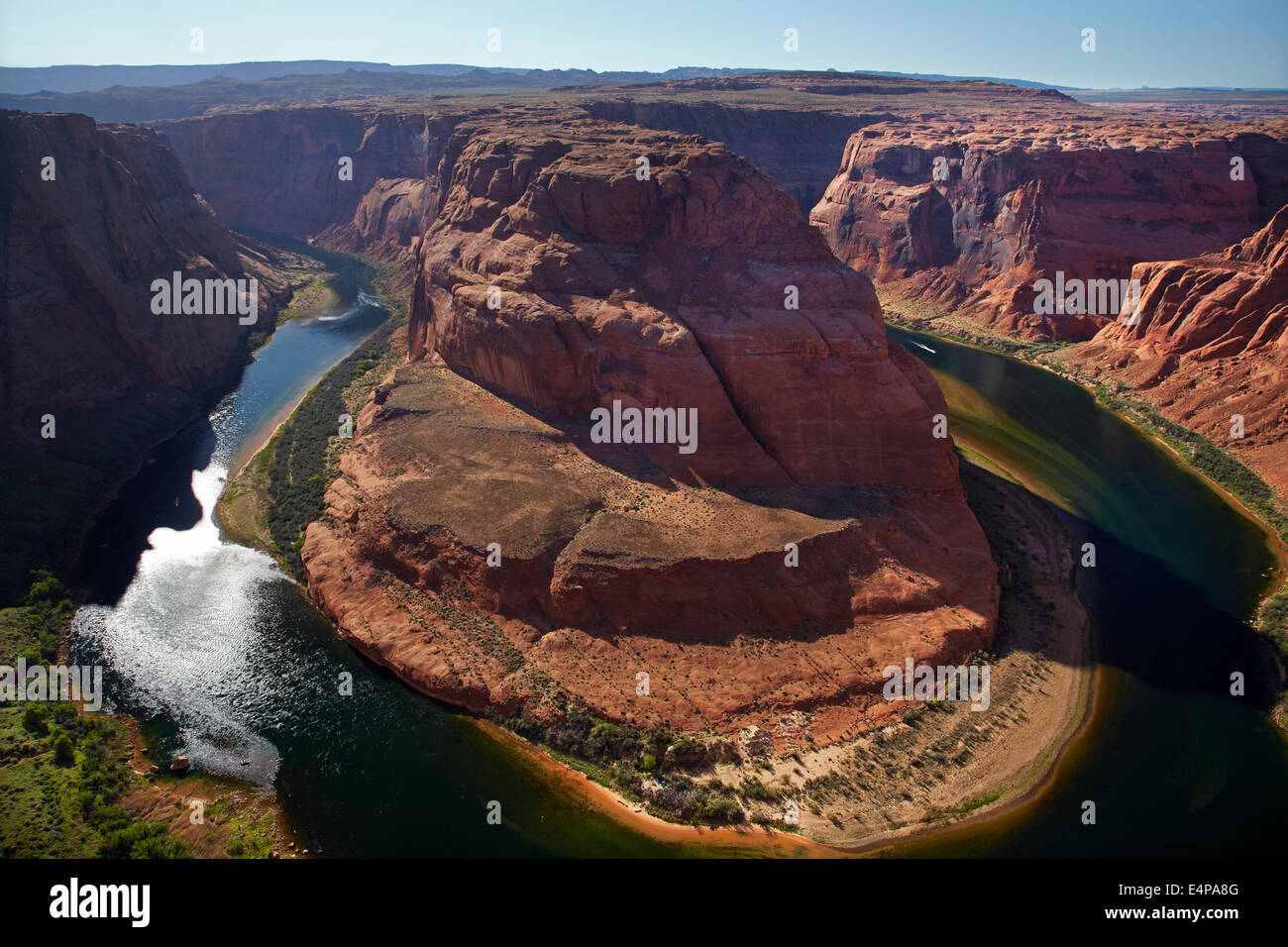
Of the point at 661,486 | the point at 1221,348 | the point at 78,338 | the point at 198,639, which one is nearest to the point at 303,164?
the point at 78,338

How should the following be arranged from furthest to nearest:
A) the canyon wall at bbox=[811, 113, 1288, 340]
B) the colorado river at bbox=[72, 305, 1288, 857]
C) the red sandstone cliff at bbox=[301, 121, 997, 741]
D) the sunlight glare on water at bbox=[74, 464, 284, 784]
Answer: the canyon wall at bbox=[811, 113, 1288, 340]
the red sandstone cliff at bbox=[301, 121, 997, 741]
the sunlight glare on water at bbox=[74, 464, 284, 784]
the colorado river at bbox=[72, 305, 1288, 857]

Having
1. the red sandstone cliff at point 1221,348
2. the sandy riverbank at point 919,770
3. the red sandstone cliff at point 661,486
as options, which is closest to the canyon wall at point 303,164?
the red sandstone cliff at point 661,486

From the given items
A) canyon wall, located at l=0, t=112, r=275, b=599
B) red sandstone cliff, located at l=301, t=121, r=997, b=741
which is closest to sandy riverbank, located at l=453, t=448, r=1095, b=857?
red sandstone cliff, located at l=301, t=121, r=997, b=741

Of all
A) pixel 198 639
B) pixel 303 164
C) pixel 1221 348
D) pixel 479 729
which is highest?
pixel 303 164

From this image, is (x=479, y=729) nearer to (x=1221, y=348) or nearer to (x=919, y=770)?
(x=919, y=770)

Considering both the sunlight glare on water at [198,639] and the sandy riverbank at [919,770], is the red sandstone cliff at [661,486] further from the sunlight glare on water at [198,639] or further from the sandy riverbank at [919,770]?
the sunlight glare on water at [198,639]

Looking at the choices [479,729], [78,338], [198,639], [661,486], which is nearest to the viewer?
[479,729]

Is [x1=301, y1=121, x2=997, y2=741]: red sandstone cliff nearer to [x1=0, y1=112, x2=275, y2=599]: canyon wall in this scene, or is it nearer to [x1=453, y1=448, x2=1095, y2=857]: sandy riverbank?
[x1=453, y1=448, x2=1095, y2=857]: sandy riverbank
